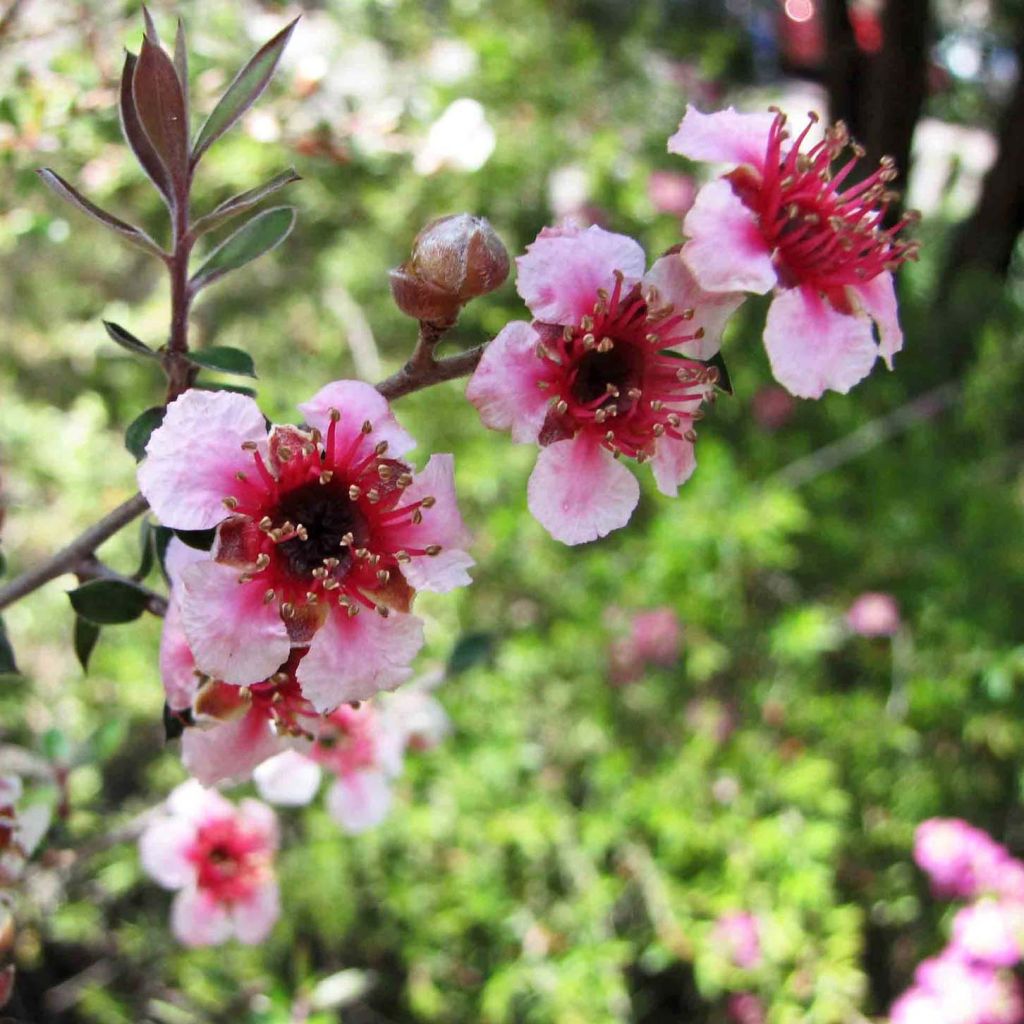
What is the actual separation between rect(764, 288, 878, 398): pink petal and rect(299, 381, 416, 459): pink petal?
0.24 meters

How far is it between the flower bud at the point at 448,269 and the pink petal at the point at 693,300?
97 mm

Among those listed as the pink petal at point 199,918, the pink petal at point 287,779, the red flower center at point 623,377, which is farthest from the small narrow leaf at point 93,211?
the pink petal at point 199,918

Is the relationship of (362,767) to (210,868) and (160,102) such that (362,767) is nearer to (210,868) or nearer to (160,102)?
(210,868)

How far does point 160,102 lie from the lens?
23.2 inches

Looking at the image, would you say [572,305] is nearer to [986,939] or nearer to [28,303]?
[986,939]

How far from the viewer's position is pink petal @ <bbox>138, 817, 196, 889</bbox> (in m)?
1.16

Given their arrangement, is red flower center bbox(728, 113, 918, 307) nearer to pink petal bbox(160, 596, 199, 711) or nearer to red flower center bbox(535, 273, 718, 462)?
red flower center bbox(535, 273, 718, 462)

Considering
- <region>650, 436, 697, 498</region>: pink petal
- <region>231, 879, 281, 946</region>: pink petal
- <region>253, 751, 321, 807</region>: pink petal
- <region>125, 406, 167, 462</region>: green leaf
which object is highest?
<region>125, 406, 167, 462</region>: green leaf

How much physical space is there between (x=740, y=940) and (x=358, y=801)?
3.76ft

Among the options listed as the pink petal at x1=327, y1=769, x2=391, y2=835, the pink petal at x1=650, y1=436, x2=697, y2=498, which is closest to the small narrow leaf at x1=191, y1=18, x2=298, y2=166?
the pink petal at x1=650, y1=436, x2=697, y2=498

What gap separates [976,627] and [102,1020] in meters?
2.02

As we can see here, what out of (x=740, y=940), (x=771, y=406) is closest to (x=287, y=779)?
(x=740, y=940)

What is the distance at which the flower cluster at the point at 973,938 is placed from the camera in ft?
6.24

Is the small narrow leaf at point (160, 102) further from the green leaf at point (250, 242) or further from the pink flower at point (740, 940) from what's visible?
the pink flower at point (740, 940)
